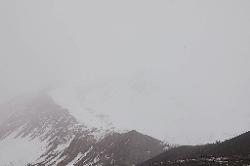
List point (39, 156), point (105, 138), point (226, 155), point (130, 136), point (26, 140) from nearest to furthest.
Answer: point (226, 155) < point (130, 136) < point (105, 138) < point (39, 156) < point (26, 140)

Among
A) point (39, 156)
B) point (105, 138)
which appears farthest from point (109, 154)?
point (39, 156)

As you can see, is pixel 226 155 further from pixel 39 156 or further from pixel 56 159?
pixel 39 156

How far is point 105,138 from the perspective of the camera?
129m

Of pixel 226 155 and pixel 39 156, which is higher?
pixel 39 156

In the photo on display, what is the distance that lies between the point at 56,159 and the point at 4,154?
44.0 metres

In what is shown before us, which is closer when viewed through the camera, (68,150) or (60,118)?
(68,150)

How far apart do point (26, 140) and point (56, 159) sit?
51.8 metres

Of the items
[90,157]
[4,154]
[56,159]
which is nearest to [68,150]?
[56,159]

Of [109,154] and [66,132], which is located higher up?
[66,132]

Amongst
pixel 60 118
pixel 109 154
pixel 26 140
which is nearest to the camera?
pixel 109 154

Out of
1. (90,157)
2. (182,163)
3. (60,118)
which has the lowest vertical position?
(182,163)

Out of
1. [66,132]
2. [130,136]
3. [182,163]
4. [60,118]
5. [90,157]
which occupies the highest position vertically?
[60,118]

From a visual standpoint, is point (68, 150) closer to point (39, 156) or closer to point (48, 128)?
point (39, 156)

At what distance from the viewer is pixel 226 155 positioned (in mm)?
55812
